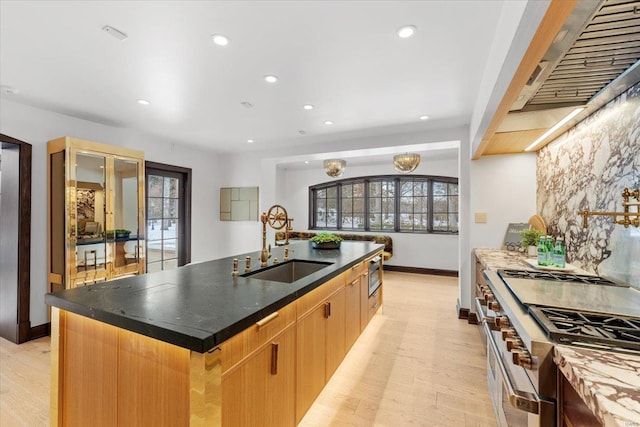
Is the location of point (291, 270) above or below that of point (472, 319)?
above

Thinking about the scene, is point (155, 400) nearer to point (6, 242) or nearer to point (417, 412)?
point (417, 412)

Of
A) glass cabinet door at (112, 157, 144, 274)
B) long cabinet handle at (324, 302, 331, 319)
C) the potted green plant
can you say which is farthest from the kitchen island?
glass cabinet door at (112, 157, 144, 274)

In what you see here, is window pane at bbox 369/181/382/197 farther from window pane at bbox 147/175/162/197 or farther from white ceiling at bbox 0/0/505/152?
window pane at bbox 147/175/162/197

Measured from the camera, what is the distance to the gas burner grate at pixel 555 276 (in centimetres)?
168

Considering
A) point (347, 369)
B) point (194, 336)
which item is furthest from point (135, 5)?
point (347, 369)

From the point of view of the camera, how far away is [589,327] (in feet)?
3.38

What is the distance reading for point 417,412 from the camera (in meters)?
1.93

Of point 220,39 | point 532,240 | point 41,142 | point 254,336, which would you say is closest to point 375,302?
point 532,240

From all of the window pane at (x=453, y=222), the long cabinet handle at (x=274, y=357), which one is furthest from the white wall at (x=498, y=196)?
the long cabinet handle at (x=274, y=357)

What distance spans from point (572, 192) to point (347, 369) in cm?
233

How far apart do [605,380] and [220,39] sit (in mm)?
2456

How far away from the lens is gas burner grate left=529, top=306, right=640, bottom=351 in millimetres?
920

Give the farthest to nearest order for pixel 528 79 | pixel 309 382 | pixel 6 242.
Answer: pixel 6 242
pixel 309 382
pixel 528 79

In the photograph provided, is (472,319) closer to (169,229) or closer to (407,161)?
(407,161)
